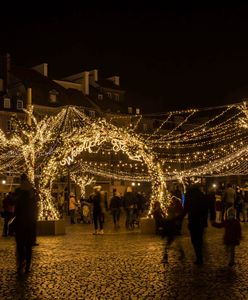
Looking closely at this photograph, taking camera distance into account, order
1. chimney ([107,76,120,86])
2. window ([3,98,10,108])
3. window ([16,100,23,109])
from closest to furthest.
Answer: window ([3,98,10,108]), window ([16,100,23,109]), chimney ([107,76,120,86])

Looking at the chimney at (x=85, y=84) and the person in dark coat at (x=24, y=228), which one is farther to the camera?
the chimney at (x=85, y=84)

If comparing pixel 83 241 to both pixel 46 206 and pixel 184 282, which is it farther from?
pixel 184 282

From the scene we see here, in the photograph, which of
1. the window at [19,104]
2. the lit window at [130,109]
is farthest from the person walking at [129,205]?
the lit window at [130,109]

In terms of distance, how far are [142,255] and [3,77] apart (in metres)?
51.2

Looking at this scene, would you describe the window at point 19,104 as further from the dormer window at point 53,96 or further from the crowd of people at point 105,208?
the crowd of people at point 105,208

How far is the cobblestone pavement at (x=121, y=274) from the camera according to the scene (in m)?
8.55

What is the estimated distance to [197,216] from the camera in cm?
1158

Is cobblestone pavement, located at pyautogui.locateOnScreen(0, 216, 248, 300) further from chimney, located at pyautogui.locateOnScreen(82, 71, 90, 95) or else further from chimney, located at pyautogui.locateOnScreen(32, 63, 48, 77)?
chimney, located at pyautogui.locateOnScreen(82, 71, 90, 95)

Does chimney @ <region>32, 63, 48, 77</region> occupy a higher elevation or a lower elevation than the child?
higher

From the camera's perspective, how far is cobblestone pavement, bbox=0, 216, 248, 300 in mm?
8547

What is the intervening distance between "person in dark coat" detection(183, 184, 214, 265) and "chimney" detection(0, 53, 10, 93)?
51560 millimetres

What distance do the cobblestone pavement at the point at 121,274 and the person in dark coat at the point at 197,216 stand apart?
1.43ft

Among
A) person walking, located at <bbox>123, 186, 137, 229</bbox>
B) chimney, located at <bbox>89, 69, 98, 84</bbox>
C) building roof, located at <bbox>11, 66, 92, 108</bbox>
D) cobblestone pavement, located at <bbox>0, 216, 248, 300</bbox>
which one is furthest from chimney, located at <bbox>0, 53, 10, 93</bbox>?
cobblestone pavement, located at <bbox>0, 216, 248, 300</bbox>

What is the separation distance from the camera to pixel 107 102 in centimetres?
6819
